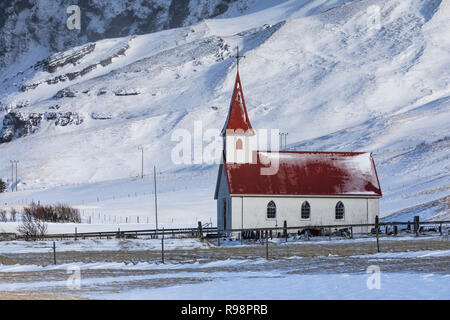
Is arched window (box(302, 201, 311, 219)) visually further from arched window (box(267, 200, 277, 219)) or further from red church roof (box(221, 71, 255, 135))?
red church roof (box(221, 71, 255, 135))

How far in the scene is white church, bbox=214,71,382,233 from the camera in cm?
5512

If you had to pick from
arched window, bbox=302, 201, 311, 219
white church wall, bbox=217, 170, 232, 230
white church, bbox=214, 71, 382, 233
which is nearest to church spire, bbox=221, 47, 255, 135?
white church, bbox=214, 71, 382, 233

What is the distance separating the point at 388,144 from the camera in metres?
135

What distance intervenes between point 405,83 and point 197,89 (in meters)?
45.8

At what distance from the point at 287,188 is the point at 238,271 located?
1007 inches

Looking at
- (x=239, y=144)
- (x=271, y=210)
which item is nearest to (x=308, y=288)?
(x=271, y=210)

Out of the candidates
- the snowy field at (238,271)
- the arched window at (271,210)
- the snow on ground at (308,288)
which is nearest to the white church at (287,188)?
the arched window at (271,210)

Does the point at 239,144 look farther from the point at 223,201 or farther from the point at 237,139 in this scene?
the point at 223,201

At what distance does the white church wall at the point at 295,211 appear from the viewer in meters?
54.9

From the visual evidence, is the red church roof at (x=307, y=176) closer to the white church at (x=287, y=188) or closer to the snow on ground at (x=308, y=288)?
the white church at (x=287, y=188)

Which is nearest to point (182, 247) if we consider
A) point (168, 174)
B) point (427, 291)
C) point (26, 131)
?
point (427, 291)

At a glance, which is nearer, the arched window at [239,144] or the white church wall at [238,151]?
the white church wall at [238,151]

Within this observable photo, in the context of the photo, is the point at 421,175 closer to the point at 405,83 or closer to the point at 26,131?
the point at 405,83

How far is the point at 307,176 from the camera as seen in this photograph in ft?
187
